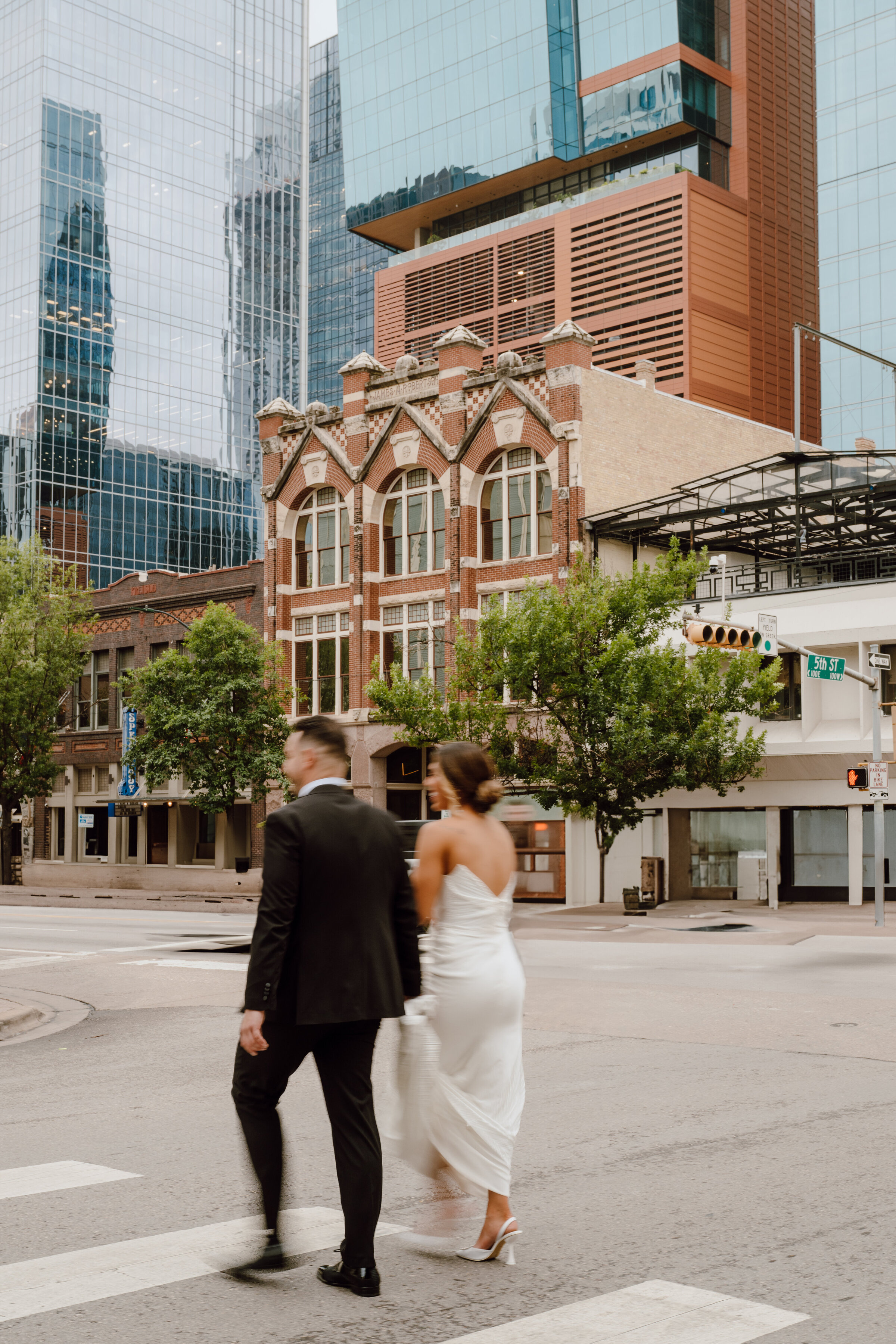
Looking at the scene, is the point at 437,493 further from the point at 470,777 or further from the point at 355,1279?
the point at 355,1279

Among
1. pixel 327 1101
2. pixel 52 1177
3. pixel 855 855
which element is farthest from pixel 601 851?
pixel 327 1101

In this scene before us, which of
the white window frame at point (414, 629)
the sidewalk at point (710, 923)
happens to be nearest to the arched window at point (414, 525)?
the white window frame at point (414, 629)

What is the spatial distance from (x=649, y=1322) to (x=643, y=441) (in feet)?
121

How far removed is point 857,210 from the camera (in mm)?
81438

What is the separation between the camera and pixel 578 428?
122 ft

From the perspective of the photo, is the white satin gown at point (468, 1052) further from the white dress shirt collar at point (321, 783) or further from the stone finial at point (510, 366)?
the stone finial at point (510, 366)

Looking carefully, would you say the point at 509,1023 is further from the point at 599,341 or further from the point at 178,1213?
the point at 599,341

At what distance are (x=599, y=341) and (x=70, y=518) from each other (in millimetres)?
47117

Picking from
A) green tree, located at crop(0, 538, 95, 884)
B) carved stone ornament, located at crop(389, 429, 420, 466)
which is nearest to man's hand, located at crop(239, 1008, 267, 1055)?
carved stone ornament, located at crop(389, 429, 420, 466)

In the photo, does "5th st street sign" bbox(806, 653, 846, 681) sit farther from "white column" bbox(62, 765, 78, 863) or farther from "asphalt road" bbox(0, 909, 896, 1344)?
"white column" bbox(62, 765, 78, 863)

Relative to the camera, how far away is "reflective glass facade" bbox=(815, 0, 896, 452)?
79.7 meters

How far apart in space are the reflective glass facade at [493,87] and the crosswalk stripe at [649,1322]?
297 ft

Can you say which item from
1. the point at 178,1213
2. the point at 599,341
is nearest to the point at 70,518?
the point at 599,341

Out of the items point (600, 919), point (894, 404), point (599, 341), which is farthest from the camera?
point (599, 341)
